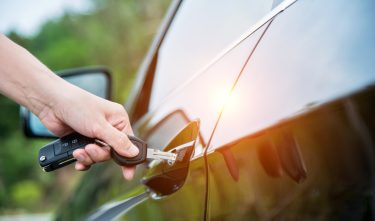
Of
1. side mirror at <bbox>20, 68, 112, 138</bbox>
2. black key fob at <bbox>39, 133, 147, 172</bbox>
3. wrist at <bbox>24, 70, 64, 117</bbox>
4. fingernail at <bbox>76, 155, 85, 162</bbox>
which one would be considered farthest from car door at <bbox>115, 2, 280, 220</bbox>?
side mirror at <bbox>20, 68, 112, 138</bbox>

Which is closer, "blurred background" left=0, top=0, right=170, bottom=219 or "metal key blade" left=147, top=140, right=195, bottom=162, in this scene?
"metal key blade" left=147, top=140, right=195, bottom=162

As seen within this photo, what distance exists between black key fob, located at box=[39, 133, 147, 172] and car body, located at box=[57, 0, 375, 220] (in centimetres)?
10

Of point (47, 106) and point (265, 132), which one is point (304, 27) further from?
point (47, 106)

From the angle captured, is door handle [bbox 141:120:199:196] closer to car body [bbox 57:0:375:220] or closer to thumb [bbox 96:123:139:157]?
car body [bbox 57:0:375:220]

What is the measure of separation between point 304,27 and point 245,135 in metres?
0.25

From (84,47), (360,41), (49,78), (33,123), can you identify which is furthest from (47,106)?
(84,47)

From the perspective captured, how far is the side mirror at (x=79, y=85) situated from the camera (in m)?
3.12

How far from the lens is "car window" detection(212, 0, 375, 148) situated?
1.03 metres

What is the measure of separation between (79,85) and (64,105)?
1.49 metres

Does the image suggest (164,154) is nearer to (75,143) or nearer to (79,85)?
(75,143)

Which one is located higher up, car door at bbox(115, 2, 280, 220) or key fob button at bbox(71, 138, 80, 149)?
key fob button at bbox(71, 138, 80, 149)

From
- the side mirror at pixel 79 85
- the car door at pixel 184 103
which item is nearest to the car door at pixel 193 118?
the car door at pixel 184 103

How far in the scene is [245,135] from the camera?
50.6 inches

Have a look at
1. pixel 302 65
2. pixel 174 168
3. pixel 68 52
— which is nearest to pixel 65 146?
pixel 174 168
